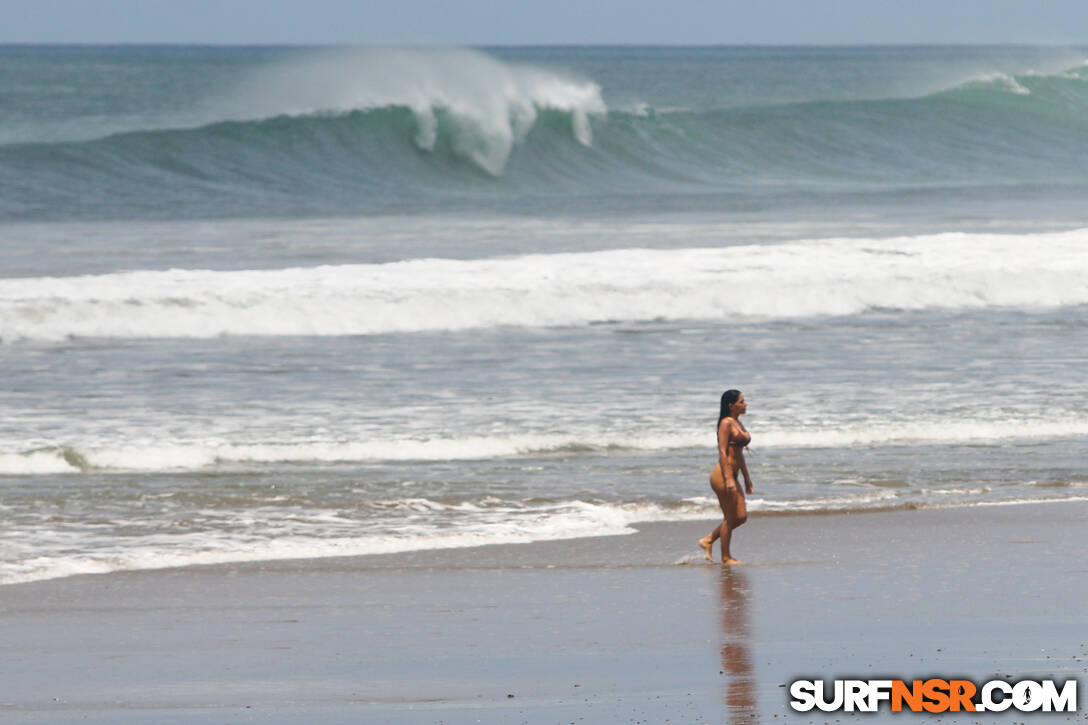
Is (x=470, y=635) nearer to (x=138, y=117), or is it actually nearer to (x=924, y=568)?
(x=924, y=568)

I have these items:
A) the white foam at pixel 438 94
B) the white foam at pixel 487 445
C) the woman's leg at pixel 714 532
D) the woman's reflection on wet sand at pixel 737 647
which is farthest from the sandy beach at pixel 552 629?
the white foam at pixel 438 94

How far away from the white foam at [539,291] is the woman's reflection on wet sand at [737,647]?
992 centimetres

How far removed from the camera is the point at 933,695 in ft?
17.1

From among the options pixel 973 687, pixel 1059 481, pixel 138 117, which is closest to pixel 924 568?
pixel 973 687

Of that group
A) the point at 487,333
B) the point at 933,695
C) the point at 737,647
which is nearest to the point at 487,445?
the point at 737,647

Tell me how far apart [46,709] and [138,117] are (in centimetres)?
5087

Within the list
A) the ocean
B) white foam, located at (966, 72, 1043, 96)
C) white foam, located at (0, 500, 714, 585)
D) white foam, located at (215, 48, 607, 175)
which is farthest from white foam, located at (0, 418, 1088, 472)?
white foam, located at (966, 72, 1043, 96)

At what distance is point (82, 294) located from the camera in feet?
57.0

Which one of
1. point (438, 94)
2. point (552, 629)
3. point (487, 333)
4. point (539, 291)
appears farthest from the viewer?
point (438, 94)

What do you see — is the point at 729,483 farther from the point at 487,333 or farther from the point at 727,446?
the point at 487,333

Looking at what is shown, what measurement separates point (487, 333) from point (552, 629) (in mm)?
10387

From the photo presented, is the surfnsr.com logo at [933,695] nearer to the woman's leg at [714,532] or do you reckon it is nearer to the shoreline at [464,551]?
the woman's leg at [714,532]

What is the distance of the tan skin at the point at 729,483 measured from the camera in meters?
7.77

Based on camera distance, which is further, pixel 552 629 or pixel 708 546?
pixel 708 546
